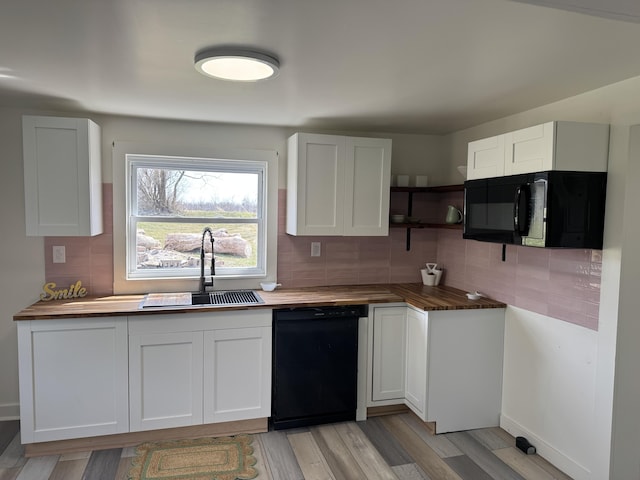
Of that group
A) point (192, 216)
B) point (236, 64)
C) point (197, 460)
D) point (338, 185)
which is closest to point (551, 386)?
point (338, 185)

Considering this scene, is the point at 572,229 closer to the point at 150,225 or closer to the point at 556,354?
the point at 556,354

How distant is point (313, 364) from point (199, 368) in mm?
752

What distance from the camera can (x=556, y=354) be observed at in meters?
2.69

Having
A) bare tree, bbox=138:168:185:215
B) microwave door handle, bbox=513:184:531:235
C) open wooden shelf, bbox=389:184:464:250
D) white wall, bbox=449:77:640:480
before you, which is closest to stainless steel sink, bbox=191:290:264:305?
bare tree, bbox=138:168:185:215

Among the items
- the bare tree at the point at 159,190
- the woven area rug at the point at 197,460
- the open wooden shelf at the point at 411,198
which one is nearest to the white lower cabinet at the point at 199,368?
the woven area rug at the point at 197,460

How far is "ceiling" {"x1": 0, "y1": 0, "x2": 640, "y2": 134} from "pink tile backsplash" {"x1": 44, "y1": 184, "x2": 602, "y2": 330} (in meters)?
0.92

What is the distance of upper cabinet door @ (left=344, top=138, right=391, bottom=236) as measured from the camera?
3436 mm

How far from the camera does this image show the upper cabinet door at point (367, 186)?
344 cm

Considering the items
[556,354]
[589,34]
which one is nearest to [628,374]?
[556,354]

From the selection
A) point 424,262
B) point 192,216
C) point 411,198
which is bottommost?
point 424,262

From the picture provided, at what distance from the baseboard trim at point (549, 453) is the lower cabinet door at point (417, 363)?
1.93 feet

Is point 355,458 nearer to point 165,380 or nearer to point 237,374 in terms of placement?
point 237,374

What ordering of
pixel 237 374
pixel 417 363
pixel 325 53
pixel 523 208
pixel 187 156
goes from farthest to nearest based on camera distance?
pixel 187 156 < pixel 417 363 < pixel 237 374 < pixel 523 208 < pixel 325 53

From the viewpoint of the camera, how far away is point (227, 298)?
3246mm
